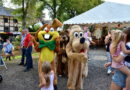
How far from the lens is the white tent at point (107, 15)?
1012cm

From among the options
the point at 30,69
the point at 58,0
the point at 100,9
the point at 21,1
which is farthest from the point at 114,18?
the point at 58,0

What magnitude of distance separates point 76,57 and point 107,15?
23.3 ft

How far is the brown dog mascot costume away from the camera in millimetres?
4141

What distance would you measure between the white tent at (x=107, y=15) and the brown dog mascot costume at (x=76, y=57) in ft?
20.3

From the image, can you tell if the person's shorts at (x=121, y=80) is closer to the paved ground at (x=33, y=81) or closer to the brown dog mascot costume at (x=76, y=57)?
the brown dog mascot costume at (x=76, y=57)

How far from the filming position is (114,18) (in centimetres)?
1020

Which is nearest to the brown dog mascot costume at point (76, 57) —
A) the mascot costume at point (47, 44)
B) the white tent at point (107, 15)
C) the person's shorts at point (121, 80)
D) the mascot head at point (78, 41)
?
the mascot head at point (78, 41)

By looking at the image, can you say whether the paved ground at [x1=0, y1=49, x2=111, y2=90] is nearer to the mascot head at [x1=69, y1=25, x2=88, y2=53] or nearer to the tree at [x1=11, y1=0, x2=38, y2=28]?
the mascot head at [x1=69, y1=25, x2=88, y2=53]

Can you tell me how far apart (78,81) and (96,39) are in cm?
1386

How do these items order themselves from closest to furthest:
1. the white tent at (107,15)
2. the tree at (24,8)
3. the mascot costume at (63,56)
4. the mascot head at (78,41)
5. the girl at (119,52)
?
the girl at (119,52), the mascot head at (78,41), the mascot costume at (63,56), the white tent at (107,15), the tree at (24,8)

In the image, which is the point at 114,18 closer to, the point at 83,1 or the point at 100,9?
the point at 100,9

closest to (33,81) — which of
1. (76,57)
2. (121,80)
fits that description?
(76,57)

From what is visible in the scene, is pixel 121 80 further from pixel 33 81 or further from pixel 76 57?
pixel 33 81

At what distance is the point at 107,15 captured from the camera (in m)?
10.6
